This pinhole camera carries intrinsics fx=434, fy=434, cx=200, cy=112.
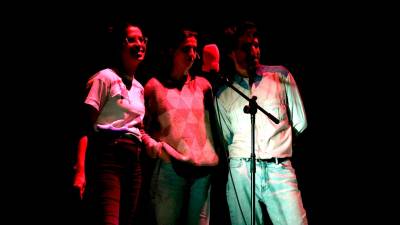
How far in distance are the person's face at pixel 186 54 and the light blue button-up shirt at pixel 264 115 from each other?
410 mm

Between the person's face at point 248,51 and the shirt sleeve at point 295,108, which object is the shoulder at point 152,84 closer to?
the person's face at point 248,51

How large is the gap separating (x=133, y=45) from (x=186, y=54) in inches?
16.1

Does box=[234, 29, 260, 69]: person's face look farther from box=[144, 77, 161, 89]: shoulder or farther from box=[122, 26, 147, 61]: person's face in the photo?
box=[122, 26, 147, 61]: person's face

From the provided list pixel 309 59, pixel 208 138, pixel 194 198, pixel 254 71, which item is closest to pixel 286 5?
Answer: pixel 309 59

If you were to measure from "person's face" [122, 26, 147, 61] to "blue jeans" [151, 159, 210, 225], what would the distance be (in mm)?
731

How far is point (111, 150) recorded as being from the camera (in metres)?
2.60

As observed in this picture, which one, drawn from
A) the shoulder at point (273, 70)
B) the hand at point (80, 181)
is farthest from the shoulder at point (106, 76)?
the shoulder at point (273, 70)

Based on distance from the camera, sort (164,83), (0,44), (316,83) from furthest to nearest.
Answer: (316,83) → (0,44) → (164,83)

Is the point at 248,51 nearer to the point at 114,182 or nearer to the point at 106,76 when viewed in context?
the point at 106,76

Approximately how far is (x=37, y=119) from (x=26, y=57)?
0.50 meters

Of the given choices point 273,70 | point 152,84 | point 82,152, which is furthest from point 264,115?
point 82,152

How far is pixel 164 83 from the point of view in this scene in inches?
124

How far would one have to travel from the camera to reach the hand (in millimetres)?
2430

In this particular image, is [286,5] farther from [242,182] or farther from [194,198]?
[194,198]
